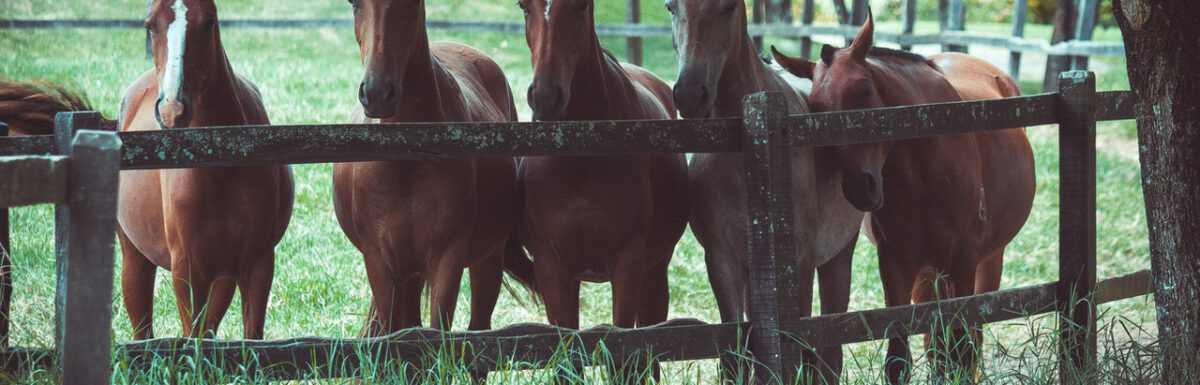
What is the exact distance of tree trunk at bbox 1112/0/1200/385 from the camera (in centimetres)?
358

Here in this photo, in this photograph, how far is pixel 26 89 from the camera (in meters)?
5.46

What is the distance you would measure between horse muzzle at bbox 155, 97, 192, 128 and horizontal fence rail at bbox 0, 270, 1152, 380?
0.77 meters

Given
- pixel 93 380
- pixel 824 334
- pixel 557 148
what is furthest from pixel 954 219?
pixel 93 380

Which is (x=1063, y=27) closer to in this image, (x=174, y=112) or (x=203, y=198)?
(x=203, y=198)

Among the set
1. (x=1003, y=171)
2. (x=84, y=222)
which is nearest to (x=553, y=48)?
(x=84, y=222)

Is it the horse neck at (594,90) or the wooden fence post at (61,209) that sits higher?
the horse neck at (594,90)

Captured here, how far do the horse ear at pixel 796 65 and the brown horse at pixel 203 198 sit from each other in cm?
217

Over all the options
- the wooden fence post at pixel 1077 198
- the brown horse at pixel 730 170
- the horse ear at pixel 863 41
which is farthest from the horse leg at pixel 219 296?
the wooden fence post at pixel 1077 198

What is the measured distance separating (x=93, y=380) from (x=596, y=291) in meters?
5.20

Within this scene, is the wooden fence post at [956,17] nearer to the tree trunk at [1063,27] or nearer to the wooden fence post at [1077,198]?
the tree trunk at [1063,27]

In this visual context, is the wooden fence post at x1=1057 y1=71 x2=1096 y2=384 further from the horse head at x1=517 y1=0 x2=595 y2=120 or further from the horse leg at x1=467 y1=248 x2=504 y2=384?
the horse leg at x1=467 y1=248 x2=504 y2=384

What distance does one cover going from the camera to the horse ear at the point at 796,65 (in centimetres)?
479

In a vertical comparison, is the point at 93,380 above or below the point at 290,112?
below

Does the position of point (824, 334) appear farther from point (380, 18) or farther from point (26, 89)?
point (26, 89)
